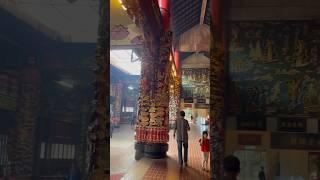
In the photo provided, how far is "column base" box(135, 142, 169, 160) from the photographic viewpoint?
873 centimetres

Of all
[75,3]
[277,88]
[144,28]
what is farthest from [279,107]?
[144,28]

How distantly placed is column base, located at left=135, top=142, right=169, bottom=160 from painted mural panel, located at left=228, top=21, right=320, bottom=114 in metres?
A: 5.27

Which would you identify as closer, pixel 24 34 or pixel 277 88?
pixel 24 34

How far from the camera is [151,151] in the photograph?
8.75m

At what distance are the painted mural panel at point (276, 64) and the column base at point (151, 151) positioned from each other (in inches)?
208

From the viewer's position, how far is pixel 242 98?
146 inches

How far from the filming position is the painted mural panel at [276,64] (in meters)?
3.69

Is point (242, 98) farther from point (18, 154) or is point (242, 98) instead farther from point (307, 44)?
point (18, 154)

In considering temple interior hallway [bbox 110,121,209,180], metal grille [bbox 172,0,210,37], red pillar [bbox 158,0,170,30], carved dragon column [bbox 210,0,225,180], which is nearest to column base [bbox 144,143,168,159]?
temple interior hallway [bbox 110,121,209,180]

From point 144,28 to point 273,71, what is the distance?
16.0 ft

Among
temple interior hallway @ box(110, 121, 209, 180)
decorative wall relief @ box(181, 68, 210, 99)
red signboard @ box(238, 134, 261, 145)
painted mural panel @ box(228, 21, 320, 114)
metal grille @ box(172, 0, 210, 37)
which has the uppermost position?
metal grille @ box(172, 0, 210, 37)

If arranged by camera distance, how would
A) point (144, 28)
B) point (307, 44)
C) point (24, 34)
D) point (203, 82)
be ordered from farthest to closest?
point (203, 82) < point (144, 28) < point (307, 44) < point (24, 34)

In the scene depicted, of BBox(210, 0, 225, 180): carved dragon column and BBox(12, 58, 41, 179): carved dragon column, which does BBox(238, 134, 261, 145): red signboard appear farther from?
BBox(12, 58, 41, 179): carved dragon column

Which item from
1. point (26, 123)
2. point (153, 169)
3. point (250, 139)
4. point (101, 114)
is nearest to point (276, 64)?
point (250, 139)
